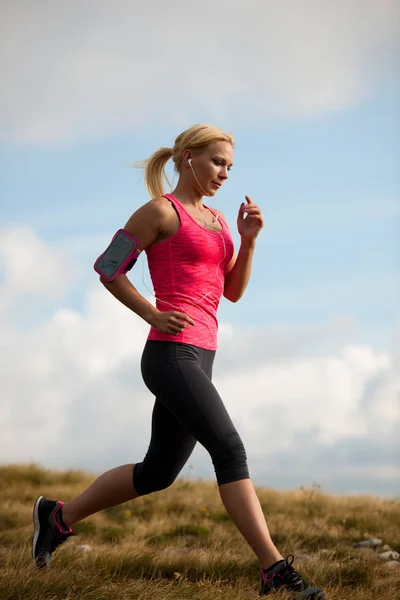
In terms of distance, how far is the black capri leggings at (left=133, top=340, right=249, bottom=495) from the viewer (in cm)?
431

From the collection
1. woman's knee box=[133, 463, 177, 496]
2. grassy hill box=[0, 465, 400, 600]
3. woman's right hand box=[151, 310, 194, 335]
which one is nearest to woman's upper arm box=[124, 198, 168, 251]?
woman's right hand box=[151, 310, 194, 335]

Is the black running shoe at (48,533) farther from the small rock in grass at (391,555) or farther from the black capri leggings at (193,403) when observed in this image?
the small rock in grass at (391,555)

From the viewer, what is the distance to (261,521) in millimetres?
4293

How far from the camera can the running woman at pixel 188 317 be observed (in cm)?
430

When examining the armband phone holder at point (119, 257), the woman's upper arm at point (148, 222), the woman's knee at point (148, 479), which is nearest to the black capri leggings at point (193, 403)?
the woman's knee at point (148, 479)

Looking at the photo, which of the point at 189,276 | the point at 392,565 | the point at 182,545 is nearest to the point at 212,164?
the point at 189,276

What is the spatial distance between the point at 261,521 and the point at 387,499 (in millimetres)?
5833

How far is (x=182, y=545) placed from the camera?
6828mm

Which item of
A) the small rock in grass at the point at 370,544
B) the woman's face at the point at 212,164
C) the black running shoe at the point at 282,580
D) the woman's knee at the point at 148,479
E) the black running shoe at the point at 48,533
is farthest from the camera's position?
the small rock in grass at the point at 370,544

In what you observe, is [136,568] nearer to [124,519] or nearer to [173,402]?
[173,402]

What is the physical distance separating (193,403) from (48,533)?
1.67 meters

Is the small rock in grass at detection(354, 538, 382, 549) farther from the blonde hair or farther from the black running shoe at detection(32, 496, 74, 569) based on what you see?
the blonde hair

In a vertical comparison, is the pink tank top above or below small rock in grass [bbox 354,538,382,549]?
above

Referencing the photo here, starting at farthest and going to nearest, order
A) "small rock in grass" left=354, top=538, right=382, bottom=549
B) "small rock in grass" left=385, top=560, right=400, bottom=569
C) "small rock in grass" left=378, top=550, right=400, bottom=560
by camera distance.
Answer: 1. "small rock in grass" left=354, top=538, right=382, bottom=549
2. "small rock in grass" left=378, top=550, right=400, bottom=560
3. "small rock in grass" left=385, top=560, right=400, bottom=569
